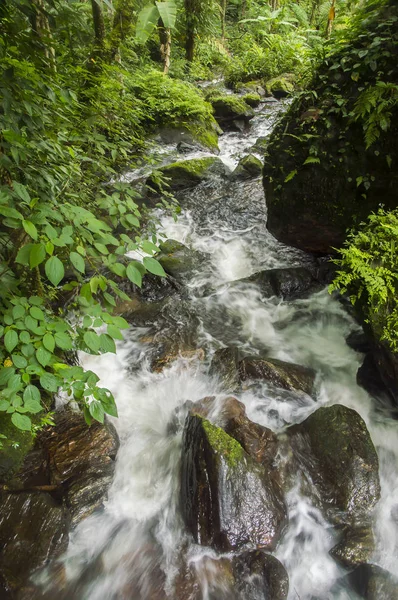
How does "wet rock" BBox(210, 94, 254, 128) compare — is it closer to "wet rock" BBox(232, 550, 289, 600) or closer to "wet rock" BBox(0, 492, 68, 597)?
"wet rock" BBox(0, 492, 68, 597)

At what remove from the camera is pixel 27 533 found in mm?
3102

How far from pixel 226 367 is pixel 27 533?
285cm

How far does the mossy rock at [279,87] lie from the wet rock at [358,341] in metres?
14.7

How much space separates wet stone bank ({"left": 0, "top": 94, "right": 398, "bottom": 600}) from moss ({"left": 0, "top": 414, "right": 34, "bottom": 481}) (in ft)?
0.24

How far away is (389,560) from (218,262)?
5.32 m

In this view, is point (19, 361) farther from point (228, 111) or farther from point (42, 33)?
point (228, 111)

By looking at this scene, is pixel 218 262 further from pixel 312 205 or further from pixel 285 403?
pixel 285 403

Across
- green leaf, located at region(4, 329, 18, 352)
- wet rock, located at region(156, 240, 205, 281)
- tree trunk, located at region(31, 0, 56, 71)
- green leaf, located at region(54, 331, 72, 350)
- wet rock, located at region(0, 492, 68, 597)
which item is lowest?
wet rock, located at region(0, 492, 68, 597)

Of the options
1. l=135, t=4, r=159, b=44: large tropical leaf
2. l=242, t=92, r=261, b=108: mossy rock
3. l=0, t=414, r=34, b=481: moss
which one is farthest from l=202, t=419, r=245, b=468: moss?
l=242, t=92, r=261, b=108: mossy rock

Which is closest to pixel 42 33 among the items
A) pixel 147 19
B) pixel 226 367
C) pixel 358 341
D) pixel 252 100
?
pixel 147 19

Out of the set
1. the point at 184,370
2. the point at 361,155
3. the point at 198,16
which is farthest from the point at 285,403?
the point at 198,16

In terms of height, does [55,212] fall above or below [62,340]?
above

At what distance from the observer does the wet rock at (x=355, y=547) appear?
3.17 m

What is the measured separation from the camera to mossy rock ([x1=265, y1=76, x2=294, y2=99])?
16156mm
